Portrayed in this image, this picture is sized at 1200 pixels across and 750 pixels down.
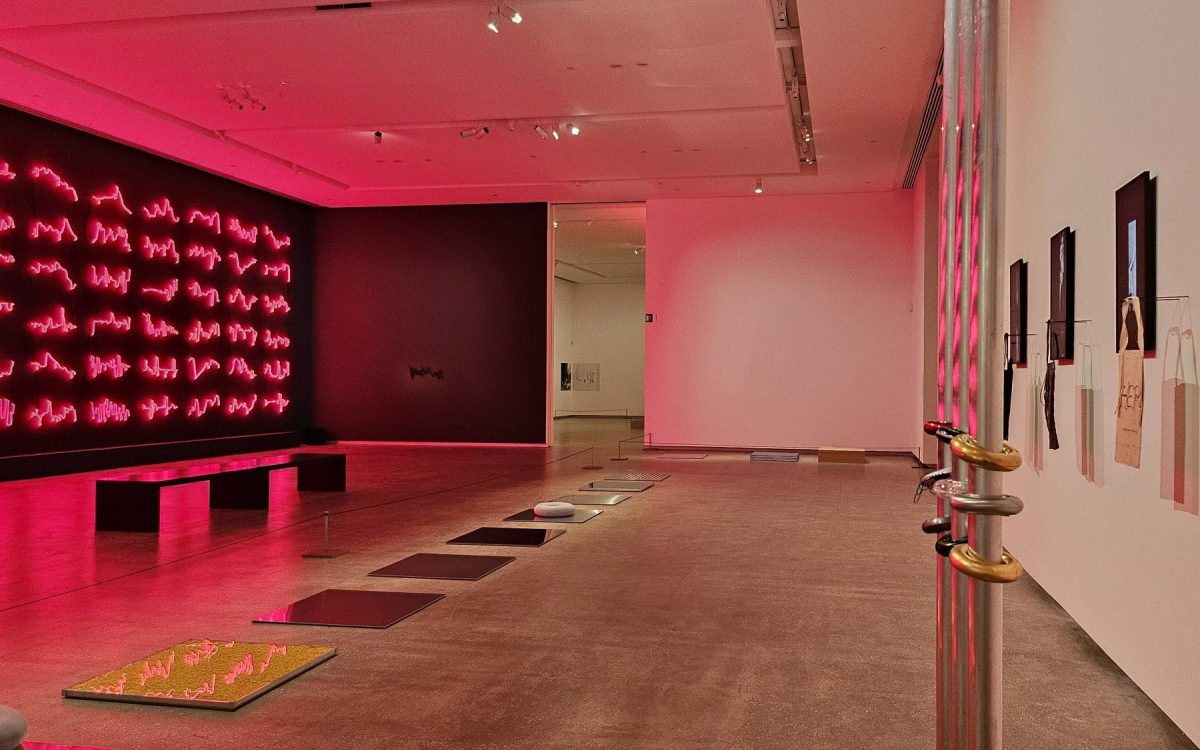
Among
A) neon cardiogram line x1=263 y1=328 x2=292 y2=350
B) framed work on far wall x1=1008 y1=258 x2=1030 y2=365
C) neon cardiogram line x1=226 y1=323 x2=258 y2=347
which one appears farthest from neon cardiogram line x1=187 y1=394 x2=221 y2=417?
framed work on far wall x1=1008 y1=258 x2=1030 y2=365

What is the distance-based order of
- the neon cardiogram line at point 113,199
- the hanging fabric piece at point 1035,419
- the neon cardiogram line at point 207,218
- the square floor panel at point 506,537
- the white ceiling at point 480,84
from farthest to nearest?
the neon cardiogram line at point 207,218
the neon cardiogram line at point 113,199
the white ceiling at point 480,84
the square floor panel at point 506,537
the hanging fabric piece at point 1035,419

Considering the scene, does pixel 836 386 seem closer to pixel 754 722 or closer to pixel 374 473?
pixel 374 473

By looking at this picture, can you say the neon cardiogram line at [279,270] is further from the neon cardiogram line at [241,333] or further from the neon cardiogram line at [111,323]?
the neon cardiogram line at [111,323]

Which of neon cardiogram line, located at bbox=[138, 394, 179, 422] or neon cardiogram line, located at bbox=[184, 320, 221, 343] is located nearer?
neon cardiogram line, located at bbox=[138, 394, 179, 422]

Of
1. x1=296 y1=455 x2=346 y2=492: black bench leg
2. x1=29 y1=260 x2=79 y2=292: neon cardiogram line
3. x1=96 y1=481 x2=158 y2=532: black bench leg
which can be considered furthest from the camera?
x1=29 y1=260 x2=79 y2=292: neon cardiogram line

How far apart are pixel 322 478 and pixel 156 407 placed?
12.2 feet

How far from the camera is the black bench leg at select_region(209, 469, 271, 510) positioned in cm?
753

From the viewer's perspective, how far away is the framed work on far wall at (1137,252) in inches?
118

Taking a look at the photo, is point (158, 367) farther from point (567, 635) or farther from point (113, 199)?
point (567, 635)

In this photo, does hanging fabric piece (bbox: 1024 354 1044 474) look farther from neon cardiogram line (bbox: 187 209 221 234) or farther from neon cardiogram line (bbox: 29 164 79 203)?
neon cardiogram line (bbox: 187 209 221 234)

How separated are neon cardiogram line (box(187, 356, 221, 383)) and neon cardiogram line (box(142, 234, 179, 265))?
1230 millimetres

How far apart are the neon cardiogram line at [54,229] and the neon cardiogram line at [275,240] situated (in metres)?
3.53

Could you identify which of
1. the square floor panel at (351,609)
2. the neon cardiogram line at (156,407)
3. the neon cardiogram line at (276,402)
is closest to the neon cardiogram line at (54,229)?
the neon cardiogram line at (156,407)

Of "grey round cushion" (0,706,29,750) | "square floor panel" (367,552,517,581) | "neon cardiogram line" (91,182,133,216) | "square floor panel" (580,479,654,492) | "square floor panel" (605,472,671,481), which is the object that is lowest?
"square floor panel" (367,552,517,581)
